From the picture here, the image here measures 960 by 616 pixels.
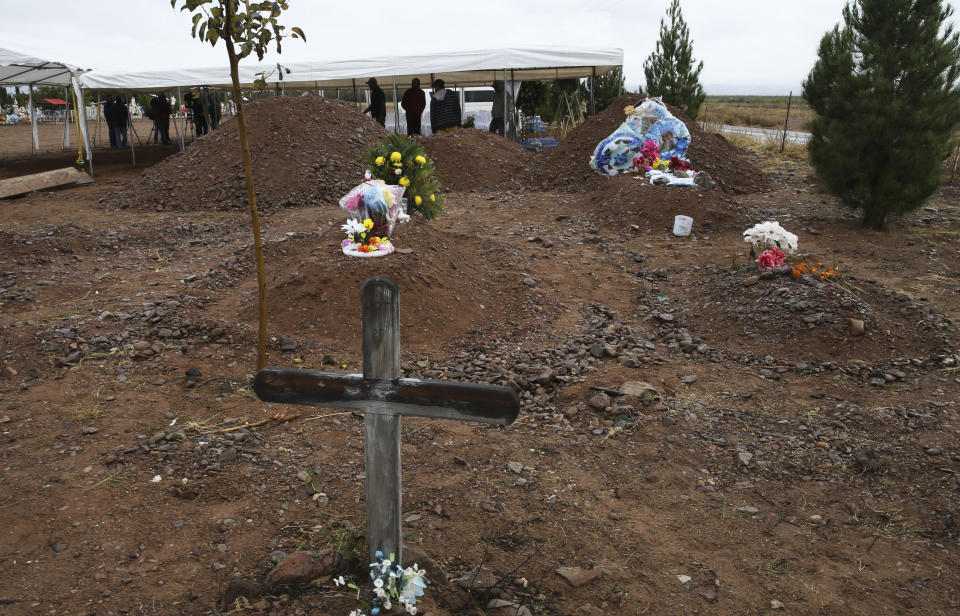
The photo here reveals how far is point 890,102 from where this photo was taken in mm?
8695

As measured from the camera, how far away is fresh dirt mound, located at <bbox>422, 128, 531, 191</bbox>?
12648 millimetres

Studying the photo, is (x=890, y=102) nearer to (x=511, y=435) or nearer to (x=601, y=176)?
(x=601, y=176)

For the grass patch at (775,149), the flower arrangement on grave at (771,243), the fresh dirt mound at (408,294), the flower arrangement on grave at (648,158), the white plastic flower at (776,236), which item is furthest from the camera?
Result: the grass patch at (775,149)

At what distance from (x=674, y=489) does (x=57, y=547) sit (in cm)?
281

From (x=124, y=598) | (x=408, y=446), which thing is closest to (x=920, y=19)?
(x=408, y=446)

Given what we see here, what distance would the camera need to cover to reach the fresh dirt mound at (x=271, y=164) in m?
11.0

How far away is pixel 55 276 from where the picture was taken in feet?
21.8

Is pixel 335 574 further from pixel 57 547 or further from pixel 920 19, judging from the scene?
pixel 920 19

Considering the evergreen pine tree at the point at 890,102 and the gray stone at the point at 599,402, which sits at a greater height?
the evergreen pine tree at the point at 890,102

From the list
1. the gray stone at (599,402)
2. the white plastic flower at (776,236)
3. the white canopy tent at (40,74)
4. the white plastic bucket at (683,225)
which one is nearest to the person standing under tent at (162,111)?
the white canopy tent at (40,74)

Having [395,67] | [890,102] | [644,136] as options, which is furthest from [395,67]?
[890,102]

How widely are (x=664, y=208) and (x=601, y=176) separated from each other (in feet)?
9.64

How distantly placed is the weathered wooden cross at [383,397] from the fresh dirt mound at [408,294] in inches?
110

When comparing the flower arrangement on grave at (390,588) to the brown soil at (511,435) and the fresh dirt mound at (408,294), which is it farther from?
the fresh dirt mound at (408,294)
